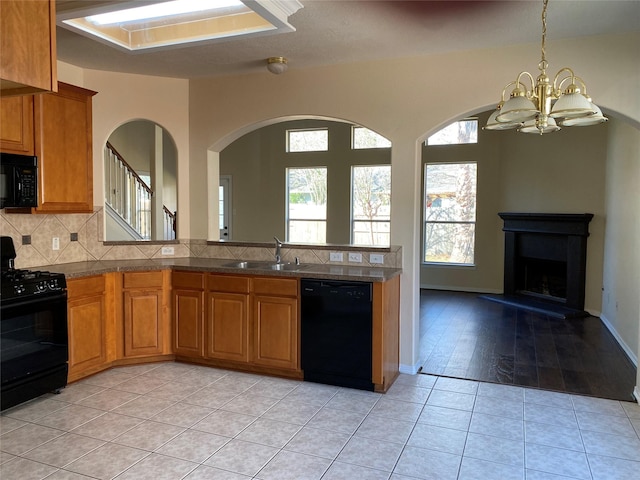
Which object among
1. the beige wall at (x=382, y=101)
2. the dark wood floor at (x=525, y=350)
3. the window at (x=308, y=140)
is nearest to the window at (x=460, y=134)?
the window at (x=308, y=140)

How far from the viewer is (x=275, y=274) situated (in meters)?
3.75

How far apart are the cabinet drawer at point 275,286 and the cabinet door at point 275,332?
45 mm

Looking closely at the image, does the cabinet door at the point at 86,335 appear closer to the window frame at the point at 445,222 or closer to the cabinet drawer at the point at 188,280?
the cabinet drawer at the point at 188,280

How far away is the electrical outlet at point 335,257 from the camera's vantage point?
13.6 ft

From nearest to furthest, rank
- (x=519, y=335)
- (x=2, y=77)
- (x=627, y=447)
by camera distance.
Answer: (x=2, y=77)
(x=627, y=447)
(x=519, y=335)

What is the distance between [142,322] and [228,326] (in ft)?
2.55

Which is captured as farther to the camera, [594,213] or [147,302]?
[594,213]

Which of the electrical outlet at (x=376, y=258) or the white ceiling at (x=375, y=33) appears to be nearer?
the white ceiling at (x=375, y=33)

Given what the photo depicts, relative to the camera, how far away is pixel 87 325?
12.2ft

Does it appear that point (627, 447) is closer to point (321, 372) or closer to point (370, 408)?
point (370, 408)

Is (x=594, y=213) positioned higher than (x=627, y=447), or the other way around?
(x=594, y=213)

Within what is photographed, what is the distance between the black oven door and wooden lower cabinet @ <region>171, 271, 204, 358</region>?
36.6 inches

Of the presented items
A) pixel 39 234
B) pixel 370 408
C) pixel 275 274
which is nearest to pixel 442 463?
pixel 370 408

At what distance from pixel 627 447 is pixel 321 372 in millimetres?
2033
